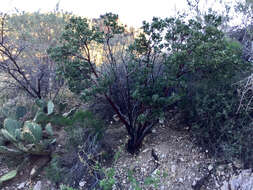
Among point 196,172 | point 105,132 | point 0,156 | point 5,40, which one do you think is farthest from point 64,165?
point 5,40

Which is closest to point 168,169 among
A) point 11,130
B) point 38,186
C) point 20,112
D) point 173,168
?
point 173,168

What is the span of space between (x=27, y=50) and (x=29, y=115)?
2.09m

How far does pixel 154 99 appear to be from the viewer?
4.33 meters

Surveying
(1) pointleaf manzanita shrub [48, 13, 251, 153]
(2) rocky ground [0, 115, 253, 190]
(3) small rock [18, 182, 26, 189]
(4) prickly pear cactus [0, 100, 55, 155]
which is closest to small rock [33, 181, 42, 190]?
(2) rocky ground [0, 115, 253, 190]

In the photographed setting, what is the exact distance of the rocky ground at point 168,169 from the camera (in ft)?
14.3

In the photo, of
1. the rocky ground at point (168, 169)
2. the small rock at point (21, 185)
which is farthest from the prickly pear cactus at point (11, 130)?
the small rock at point (21, 185)

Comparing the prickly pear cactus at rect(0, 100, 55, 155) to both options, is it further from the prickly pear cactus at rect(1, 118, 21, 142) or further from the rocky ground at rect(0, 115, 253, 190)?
the rocky ground at rect(0, 115, 253, 190)

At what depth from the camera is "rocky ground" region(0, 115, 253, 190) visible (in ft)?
14.3

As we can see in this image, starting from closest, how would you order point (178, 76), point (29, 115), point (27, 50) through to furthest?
point (178, 76), point (29, 115), point (27, 50)

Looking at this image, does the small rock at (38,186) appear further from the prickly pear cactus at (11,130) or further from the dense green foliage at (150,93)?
the prickly pear cactus at (11,130)

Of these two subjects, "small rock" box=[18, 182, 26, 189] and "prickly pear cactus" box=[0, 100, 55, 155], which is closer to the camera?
"small rock" box=[18, 182, 26, 189]

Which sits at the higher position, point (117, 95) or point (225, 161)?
point (117, 95)

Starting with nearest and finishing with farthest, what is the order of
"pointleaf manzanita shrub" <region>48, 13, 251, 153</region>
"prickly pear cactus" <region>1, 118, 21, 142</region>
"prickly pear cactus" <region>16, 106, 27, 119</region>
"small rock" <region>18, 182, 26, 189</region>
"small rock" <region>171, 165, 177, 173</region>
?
1. "pointleaf manzanita shrub" <region>48, 13, 251, 153</region>
2. "small rock" <region>171, 165, 177, 173</region>
3. "small rock" <region>18, 182, 26, 189</region>
4. "prickly pear cactus" <region>1, 118, 21, 142</region>
5. "prickly pear cactus" <region>16, 106, 27, 119</region>

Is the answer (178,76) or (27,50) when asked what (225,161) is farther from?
(27,50)
